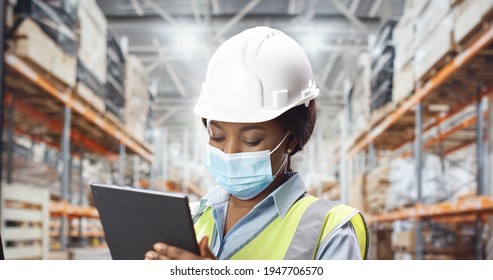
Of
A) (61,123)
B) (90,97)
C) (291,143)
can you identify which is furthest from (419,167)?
(291,143)

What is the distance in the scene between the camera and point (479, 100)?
13.7 ft

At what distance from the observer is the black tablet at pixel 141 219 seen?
100 cm

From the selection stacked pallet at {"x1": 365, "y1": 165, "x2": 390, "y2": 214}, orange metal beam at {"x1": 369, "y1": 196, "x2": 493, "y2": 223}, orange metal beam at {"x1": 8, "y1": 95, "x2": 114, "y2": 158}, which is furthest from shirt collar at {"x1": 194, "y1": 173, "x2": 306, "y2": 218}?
orange metal beam at {"x1": 8, "y1": 95, "x2": 114, "y2": 158}

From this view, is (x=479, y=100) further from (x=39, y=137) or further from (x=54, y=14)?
(x=39, y=137)

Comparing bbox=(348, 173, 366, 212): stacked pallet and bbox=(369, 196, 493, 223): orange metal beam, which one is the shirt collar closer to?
bbox=(369, 196, 493, 223): orange metal beam

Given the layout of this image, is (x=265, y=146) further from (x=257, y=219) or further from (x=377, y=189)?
(x=377, y=189)

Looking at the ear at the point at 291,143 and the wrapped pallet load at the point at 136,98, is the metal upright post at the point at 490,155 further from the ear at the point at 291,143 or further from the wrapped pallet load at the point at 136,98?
the ear at the point at 291,143

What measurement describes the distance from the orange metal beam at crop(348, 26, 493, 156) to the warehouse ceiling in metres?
0.49

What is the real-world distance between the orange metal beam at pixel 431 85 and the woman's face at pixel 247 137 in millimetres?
2169

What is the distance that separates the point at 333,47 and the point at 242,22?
68 cm

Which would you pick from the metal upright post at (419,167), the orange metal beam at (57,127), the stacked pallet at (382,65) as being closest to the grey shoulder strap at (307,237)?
the metal upright post at (419,167)

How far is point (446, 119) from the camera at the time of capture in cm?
525

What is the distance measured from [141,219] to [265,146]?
289mm
